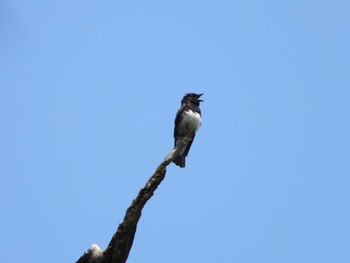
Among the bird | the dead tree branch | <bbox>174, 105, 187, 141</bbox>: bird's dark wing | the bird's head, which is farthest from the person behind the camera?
the bird's head

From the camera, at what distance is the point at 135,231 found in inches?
267

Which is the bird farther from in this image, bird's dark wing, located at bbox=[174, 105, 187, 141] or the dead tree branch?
the dead tree branch

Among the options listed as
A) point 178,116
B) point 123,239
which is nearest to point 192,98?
point 178,116

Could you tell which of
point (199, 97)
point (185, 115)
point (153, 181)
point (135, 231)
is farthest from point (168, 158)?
point (199, 97)

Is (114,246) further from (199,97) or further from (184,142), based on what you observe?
(199,97)

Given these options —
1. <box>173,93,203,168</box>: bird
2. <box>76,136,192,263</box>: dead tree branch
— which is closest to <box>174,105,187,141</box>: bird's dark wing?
<box>173,93,203,168</box>: bird

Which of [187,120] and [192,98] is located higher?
[192,98]

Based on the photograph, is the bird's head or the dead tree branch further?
the bird's head

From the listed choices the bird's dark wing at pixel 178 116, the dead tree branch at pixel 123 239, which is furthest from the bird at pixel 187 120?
the dead tree branch at pixel 123 239

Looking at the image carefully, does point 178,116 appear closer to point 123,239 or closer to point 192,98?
point 192,98

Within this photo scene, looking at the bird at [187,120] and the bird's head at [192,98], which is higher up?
the bird's head at [192,98]

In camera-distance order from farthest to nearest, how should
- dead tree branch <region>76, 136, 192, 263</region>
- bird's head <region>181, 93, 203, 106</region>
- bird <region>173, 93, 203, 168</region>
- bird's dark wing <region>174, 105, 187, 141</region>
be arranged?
bird's head <region>181, 93, 203, 106</region>
bird's dark wing <region>174, 105, 187, 141</region>
bird <region>173, 93, 203, 168</region>
dead tree branch <region>76, 136, 192, 263</region>

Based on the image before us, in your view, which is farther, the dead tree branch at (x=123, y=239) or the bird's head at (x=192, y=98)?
the bird's head at (x=192, y=98)

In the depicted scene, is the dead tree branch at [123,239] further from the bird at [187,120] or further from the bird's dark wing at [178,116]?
the bird's dark wing at [178,116]
